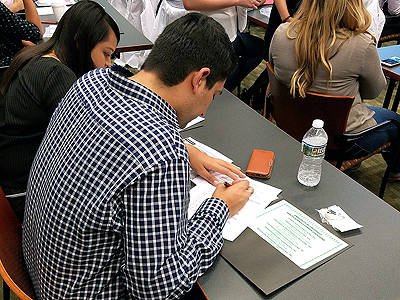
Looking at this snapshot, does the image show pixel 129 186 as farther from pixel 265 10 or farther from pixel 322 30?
pixel 265 10

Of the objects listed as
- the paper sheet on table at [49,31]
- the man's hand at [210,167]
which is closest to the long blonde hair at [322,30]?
the man's hand at [210,167]

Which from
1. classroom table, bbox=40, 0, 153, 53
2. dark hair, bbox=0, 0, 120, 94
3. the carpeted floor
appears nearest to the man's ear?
dark hair, bbox=0, 0, 120, 94

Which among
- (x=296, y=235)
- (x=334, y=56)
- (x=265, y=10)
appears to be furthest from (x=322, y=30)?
(x=265, y=10)

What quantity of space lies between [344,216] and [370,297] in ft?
0.89

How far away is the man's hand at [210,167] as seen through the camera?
130cm

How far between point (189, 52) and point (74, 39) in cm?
81

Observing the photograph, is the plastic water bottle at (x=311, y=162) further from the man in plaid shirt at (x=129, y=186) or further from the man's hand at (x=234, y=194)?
the man in plaid shirt at (x=129, y=186)

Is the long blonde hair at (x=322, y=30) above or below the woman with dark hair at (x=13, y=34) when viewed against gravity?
above

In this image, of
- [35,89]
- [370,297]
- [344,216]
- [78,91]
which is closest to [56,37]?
[35,89]

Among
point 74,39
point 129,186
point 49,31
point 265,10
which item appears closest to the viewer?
point 129,186

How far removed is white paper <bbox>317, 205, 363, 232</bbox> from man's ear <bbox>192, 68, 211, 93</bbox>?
530 millimetres

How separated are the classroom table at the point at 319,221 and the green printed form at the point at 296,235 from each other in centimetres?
3

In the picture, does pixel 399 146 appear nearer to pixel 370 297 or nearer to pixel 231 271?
pixel 370 297

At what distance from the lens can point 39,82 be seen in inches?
58.6
